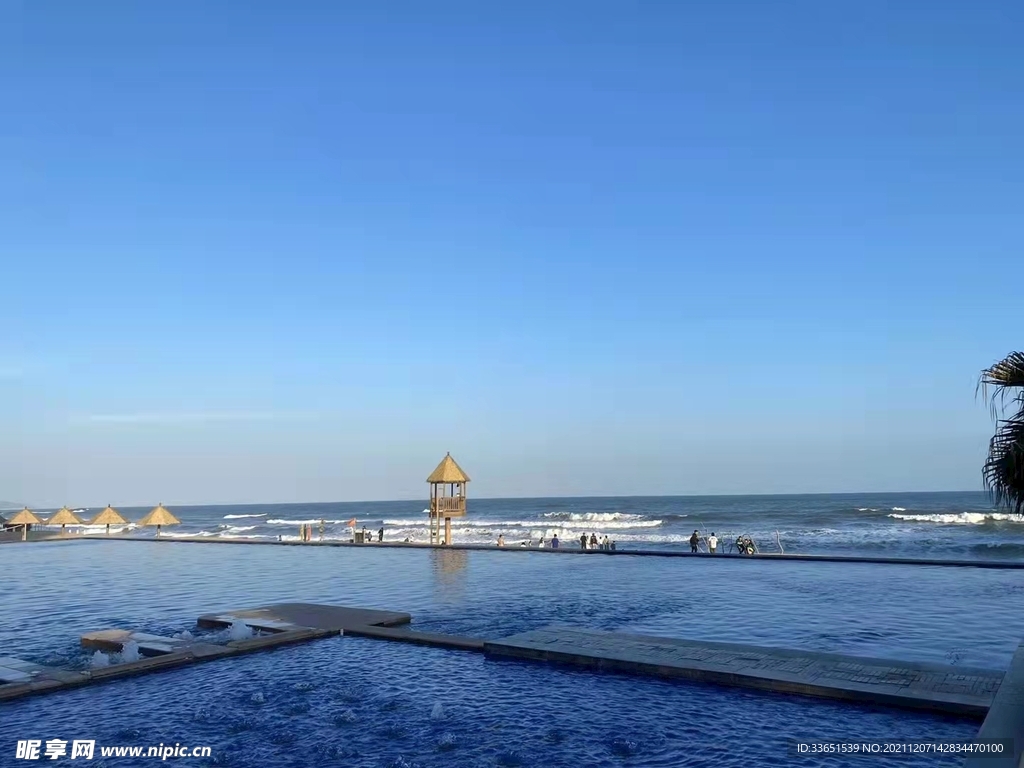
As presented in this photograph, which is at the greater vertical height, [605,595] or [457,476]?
[457,476]

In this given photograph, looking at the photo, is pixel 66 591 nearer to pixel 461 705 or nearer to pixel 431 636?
pixel 431 636

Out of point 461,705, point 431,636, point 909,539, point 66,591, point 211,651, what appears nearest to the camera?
point 461,705

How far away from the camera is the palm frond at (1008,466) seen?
7031 mm

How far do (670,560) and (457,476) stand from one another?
10.2m

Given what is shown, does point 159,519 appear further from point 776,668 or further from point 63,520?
point 776,668

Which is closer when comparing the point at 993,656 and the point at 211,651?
the point at 993,656

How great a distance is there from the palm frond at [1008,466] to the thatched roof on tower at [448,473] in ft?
85.7

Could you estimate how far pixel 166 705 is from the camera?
29.1ft

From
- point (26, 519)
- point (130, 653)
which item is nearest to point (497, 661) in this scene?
point (130, 653)

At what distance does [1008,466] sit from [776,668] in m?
3.81

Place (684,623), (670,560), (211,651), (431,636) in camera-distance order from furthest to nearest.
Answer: (670,560) < (684,623) < (431,636) < (211,651)

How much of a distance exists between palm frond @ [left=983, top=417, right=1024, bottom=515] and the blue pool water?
228 cm

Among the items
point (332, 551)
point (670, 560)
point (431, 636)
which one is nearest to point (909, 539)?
point (670, 560)

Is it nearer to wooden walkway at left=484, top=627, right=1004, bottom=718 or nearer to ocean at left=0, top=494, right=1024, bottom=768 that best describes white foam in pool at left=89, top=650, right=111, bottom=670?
ocean at left=0, top=494, right=1024, bottom=768
